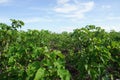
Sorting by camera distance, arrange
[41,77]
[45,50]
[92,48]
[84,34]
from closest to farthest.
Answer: [41,77] → [45,50] → [92,48] → [84,34]

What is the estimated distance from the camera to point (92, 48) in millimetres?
6754

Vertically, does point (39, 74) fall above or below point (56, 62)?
below

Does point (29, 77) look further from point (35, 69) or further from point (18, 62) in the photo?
point (18, 62)

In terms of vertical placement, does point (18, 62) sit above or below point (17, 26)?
below

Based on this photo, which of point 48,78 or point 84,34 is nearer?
point 48,78

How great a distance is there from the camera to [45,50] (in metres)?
5.63

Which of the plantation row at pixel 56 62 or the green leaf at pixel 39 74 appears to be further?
the plantation row at pixel 56 62

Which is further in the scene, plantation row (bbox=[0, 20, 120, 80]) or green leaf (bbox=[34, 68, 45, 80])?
plantation row (bbox=[0, 20, 120, 80])

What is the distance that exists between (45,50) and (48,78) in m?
0.66

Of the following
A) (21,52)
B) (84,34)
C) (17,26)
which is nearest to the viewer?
(21,52)

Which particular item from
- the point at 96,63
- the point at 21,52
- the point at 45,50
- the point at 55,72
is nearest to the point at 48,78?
the point at 55,72

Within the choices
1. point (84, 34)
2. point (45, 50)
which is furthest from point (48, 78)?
point (84, 34)

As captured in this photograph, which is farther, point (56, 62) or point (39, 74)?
point (56, 62)

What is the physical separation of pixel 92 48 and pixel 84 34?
113 inches
